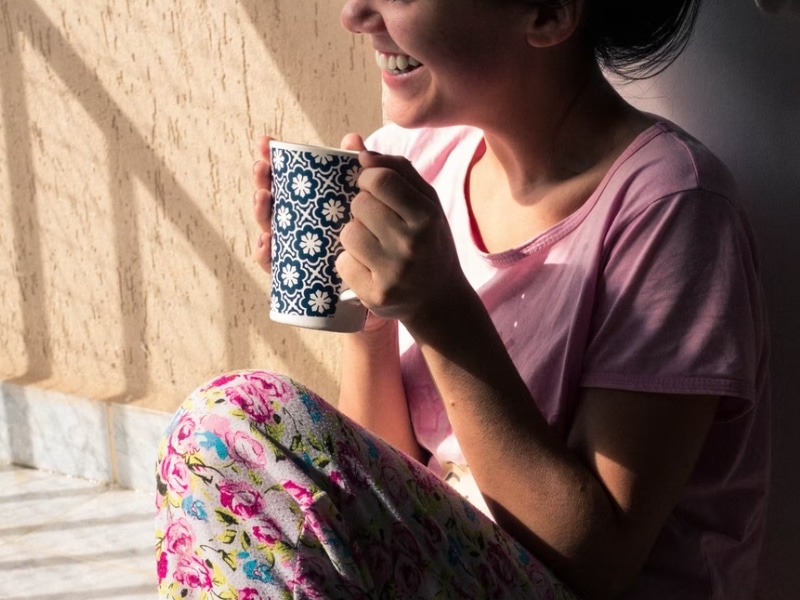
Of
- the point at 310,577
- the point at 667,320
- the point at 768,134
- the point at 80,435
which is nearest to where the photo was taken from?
the point at 310,577

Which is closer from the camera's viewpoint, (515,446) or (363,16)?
(515,446)

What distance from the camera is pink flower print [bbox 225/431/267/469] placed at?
89 cm

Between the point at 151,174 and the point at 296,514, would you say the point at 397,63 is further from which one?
the point at 151,174

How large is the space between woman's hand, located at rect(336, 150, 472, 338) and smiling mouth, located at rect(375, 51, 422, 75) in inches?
6.4

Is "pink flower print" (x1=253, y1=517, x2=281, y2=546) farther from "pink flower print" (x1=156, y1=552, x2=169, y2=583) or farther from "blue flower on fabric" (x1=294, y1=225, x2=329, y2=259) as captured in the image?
"blue flower on fabric" (x1=294, y1=225, x2=329, y2=259)

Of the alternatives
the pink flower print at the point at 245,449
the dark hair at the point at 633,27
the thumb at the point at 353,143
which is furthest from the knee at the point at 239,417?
the dark hair at the point at 633,27

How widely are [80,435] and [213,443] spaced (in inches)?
50.2

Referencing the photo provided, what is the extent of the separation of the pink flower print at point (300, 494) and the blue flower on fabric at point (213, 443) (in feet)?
0.18

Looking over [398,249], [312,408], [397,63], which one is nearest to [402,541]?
[312,408]

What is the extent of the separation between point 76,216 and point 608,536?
1.33 m

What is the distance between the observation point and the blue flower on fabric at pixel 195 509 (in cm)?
89

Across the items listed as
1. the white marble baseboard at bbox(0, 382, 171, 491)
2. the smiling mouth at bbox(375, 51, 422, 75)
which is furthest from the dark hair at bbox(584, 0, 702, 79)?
the white marble baseboard at bbox(0, 382, 171, 491)

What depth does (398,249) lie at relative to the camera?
0.92 meters

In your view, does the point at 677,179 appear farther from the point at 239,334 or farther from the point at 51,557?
the point at 51,557
